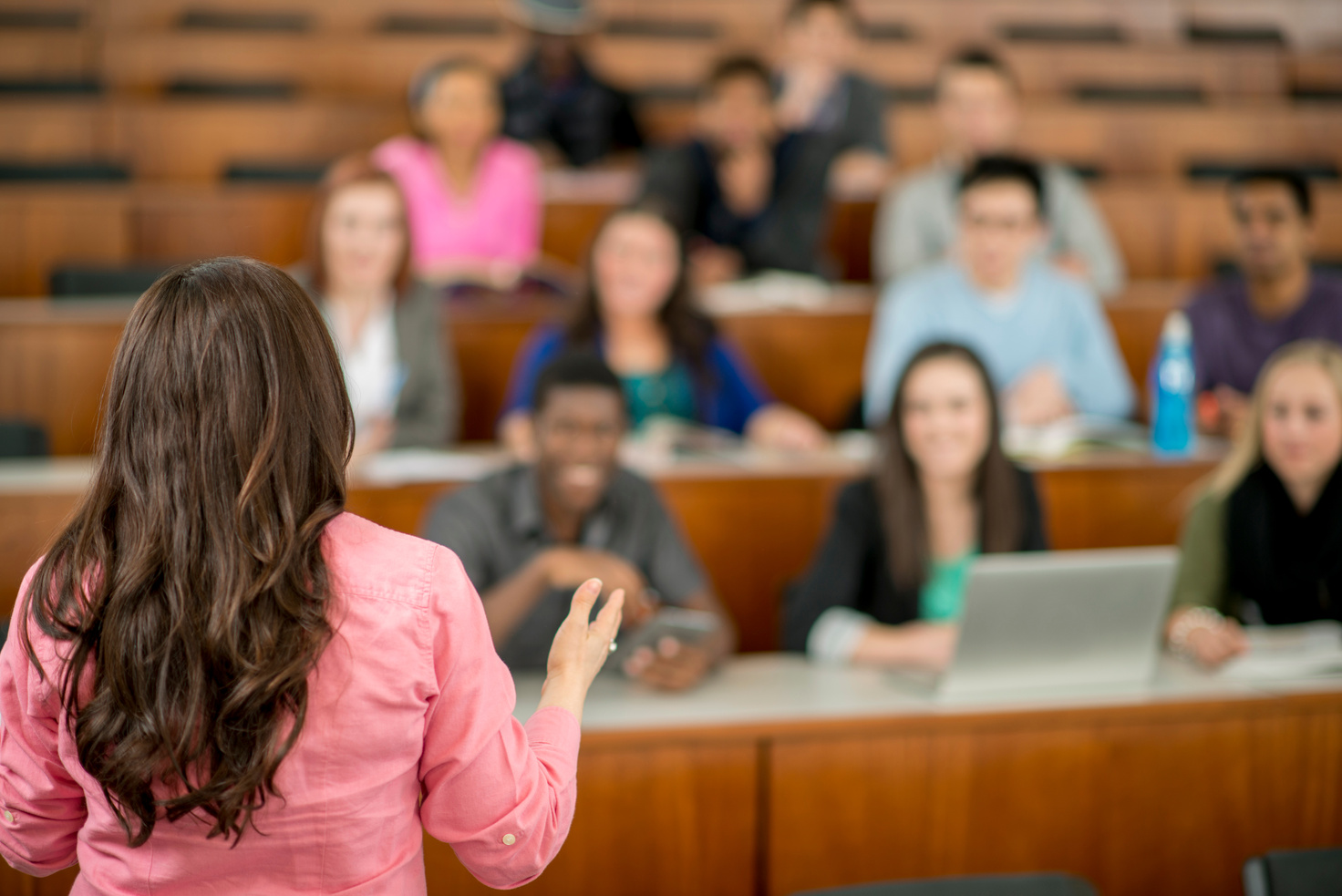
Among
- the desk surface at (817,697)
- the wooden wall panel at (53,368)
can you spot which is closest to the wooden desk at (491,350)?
the wooden wall panel at (53,368)

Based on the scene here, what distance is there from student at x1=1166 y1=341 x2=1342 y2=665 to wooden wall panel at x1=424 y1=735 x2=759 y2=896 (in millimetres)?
842

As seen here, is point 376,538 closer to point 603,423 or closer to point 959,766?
point 959,766

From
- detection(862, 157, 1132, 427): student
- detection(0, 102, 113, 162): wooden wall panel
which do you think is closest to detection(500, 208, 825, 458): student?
detection(862, 157, 1132, 427): student

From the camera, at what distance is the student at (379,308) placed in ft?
9.10

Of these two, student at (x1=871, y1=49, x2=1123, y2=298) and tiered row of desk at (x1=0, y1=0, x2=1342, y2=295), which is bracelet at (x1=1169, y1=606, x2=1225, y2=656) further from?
tiered row of desk at (x1=0, y1=0, x2=1342, y2=295)

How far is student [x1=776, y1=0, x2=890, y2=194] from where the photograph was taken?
4367mm

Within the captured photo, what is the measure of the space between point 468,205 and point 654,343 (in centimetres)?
105

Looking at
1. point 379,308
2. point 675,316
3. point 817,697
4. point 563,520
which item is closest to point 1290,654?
point 817,697

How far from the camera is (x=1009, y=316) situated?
10.00ft

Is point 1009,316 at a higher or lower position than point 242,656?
higher

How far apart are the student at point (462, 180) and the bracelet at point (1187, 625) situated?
2.11m

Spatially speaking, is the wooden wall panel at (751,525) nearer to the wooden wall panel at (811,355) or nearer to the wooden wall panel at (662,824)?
the wooden wall panel at (811,355)

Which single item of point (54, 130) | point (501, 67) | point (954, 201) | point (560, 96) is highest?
point (501, 67)

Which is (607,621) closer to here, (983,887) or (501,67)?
(983,887)
